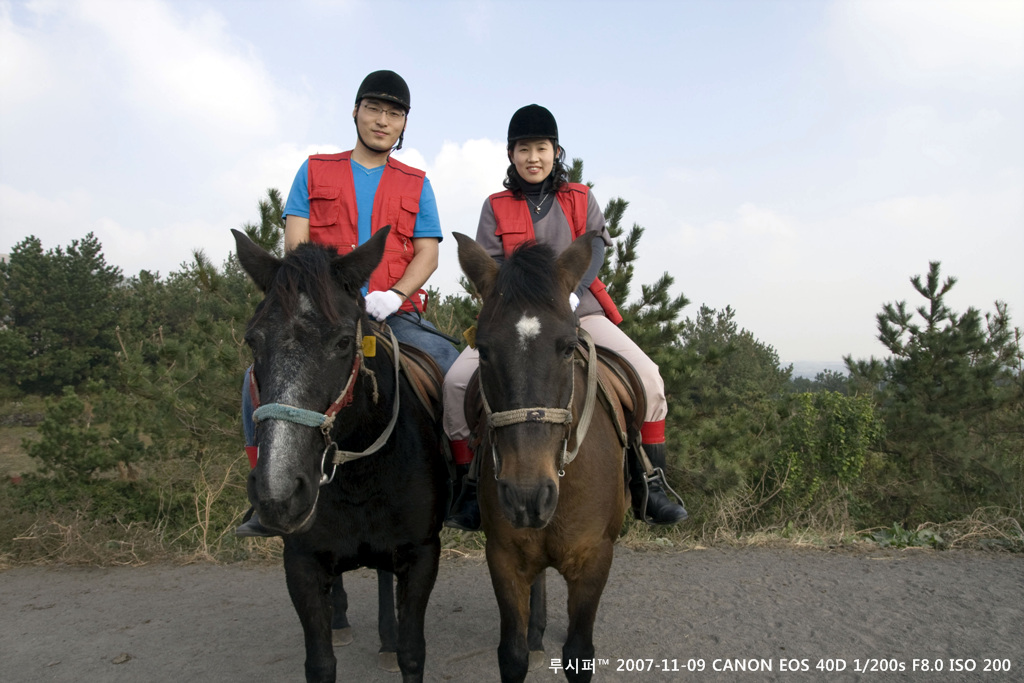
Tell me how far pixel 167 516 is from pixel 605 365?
6.45m

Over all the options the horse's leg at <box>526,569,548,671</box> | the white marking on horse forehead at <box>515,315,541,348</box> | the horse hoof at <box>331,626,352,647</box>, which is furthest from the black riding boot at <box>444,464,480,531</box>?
the horse hoof at <box>331,626,352,647</box>

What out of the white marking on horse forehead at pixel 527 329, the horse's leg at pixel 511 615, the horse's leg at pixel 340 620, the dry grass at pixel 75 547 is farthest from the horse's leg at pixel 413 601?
the dry grass at pixel 75 547

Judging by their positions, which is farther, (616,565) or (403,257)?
(616,565)

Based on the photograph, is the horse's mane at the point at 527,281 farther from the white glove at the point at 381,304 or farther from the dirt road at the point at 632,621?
the dirt road at the point at 632,621

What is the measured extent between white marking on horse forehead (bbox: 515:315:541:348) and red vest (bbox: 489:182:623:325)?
1.56 m

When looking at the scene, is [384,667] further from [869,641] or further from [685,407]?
[685,407]

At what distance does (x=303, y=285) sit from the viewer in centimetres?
238

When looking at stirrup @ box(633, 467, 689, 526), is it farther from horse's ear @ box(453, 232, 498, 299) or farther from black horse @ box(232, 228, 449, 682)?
horse's ear @ box(453, 232, 498, 299)

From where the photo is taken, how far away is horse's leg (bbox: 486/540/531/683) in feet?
9.18

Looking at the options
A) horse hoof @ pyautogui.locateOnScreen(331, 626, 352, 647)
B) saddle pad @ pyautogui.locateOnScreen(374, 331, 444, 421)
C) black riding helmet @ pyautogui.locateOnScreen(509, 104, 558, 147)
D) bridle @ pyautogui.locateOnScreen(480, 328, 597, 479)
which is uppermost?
black riding helmet @ pyautogui.locateOnScreen(509, 104, 558, 147)

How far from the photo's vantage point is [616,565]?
6.16m

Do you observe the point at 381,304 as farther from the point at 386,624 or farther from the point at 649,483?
the point at 386,624

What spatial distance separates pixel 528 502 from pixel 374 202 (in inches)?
91.1

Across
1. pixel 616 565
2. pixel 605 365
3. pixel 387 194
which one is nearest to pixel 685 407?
pixel 616 565
